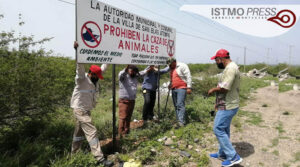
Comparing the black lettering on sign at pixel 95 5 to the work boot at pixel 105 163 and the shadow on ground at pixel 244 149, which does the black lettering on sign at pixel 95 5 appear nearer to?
the work boot at pixel 105 163

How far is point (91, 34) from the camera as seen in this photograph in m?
3.52

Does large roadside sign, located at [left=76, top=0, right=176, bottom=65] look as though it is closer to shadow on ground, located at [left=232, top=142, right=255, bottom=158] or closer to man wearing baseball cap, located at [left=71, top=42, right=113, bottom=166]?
man wearing baseball cap, located at [left=71, top=42, right=113, bottom=166]

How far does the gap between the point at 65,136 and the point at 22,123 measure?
0.89 meters

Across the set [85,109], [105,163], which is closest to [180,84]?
[85,109]

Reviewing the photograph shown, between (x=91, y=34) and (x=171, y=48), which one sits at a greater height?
(x=171, y=48)

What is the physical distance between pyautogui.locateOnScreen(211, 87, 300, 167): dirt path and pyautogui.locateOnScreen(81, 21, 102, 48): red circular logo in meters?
3.03

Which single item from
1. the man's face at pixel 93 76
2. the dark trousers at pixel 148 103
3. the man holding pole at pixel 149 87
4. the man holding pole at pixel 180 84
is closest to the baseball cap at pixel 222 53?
the man holding pole at pixel 180 84

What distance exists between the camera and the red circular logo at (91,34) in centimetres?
340

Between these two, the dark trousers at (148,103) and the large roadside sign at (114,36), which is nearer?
the large roadside sign at (114,36)

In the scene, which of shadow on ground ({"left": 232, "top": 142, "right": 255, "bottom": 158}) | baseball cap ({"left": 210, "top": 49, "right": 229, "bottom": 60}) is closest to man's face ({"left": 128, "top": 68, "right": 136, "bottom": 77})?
baseball cap ({"left": 210, "top": 49, "right": 229, "bottom": 60})

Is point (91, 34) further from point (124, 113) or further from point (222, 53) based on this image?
point (222, 53)

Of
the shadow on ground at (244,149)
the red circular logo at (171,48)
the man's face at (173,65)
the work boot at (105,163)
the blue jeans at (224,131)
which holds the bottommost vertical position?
the shadow on ground at (244,149)

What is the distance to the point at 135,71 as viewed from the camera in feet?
16.0

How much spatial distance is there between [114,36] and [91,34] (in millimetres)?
601
